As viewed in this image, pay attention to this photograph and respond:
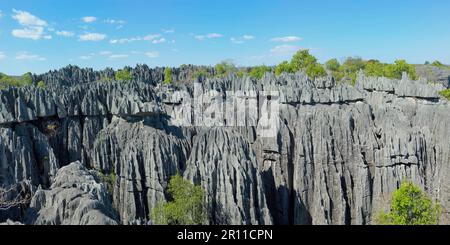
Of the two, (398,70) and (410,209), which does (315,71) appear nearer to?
(398,70)

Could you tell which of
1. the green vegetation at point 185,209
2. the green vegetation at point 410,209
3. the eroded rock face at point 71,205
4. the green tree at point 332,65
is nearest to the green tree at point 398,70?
the green tree at point 332,65

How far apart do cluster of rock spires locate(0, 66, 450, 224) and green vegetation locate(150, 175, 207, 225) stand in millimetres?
756

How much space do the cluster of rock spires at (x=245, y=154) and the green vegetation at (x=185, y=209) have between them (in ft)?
2.48

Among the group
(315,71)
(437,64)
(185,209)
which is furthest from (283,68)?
(185,209)

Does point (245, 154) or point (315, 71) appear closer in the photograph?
point (245, 154)

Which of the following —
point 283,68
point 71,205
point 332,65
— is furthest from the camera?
point 332,65

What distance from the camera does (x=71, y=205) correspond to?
41.5 feet

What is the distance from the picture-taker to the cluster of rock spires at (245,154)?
66.7ft

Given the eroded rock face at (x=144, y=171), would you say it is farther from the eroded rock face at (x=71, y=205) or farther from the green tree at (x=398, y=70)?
the green tree at (x=398, y=70)

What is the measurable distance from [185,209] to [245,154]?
4.65 m

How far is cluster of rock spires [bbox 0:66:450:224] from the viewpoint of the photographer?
Answer: 66.7ft

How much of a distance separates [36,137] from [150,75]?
57.8m

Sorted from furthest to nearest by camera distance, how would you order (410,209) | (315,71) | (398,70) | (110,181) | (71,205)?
(315,71)
(398,70)
(110,181)
(410,209)
(71,205)
